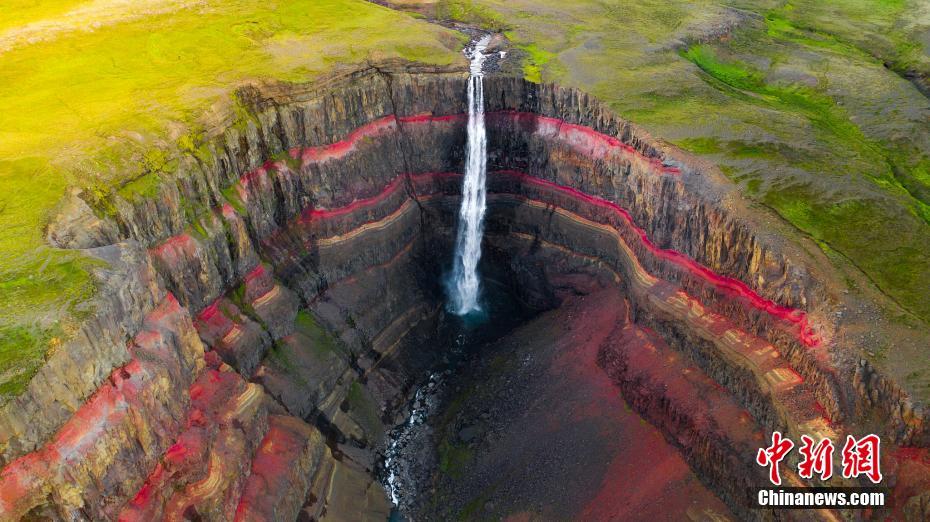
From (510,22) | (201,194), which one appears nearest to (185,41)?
(201,194)

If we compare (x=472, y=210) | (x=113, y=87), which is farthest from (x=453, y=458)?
(x=113, y=87)

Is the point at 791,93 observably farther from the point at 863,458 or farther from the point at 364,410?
the point at 364,410

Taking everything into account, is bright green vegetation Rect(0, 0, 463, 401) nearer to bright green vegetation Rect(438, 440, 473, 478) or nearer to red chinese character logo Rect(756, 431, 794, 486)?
bright green vegetation Rect(438, 440, 473, 478)

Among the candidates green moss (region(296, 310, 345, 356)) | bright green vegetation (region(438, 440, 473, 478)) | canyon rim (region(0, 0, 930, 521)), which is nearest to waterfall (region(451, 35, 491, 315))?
canyon rim (region(0, 0, 930, 521))

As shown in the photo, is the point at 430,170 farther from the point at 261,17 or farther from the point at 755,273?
the point at 755,273

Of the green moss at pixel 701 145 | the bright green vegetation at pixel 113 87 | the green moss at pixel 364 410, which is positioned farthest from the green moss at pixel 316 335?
the green moss at pixel 701 145

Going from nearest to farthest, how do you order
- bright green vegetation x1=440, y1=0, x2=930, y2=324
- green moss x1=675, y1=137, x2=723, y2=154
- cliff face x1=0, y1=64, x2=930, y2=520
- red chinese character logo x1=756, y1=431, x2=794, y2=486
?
1. cliff face x1=0, y1=64, x2=930, y2=520
2. red chinese character logo x1=756, y1=431, x2=794, y2=486
3. bright green vegetation x1=440, y1=0, x2=930, y2=324
4. green moss x1=675, y1=137, x2=723, y2=154

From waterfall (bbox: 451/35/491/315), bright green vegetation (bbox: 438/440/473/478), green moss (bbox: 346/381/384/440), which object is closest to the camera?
bright green vegetation (bbox: 438/440/473/478)

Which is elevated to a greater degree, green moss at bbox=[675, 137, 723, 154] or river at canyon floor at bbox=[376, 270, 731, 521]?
green moss at bbox=[675, 137, 723, 154]
